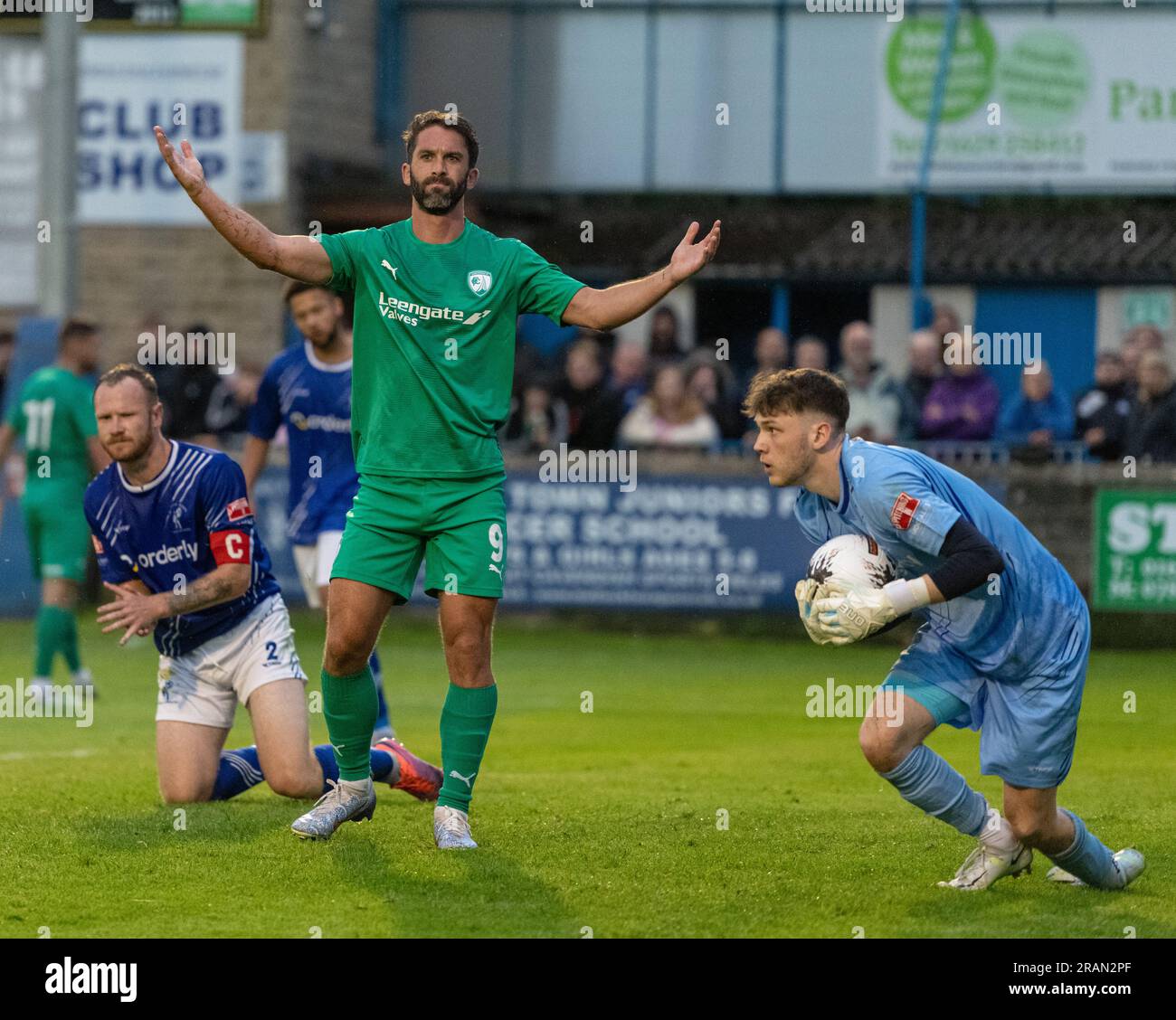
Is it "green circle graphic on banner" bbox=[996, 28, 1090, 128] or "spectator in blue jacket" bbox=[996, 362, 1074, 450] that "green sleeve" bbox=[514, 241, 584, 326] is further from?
"green circle graphic on banner" bbox=[996, 28, 1090, 128]

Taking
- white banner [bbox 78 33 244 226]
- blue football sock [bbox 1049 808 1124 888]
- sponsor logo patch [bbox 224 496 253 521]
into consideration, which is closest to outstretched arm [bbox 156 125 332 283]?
sponsor logo patch [bbox 224 496 253 521]

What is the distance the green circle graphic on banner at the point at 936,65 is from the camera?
77.2ft

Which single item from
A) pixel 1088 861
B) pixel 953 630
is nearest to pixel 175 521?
pixel 953 630

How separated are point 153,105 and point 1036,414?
11232 mm

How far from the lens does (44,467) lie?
13266 millimetres

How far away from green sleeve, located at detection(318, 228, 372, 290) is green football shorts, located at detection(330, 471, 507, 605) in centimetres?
71

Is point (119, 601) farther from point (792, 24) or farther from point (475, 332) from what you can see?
point (792, 24)

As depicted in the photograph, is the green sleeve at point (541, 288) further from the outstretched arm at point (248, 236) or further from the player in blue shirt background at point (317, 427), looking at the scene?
the player in blue shirt background at point (317, 427)

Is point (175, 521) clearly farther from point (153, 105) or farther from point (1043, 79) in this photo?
point (1043, 79)

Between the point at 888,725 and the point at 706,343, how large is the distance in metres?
18.6

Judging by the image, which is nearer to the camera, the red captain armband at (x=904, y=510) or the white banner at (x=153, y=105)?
the red captain armband at (x=904, y=510)

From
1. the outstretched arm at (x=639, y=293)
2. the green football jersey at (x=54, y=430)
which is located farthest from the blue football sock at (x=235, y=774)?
the green football jersey at (x=54, y=430)

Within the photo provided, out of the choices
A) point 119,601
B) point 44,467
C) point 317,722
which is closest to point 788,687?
point 317,722

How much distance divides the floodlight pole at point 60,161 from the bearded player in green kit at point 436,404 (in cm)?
1180
